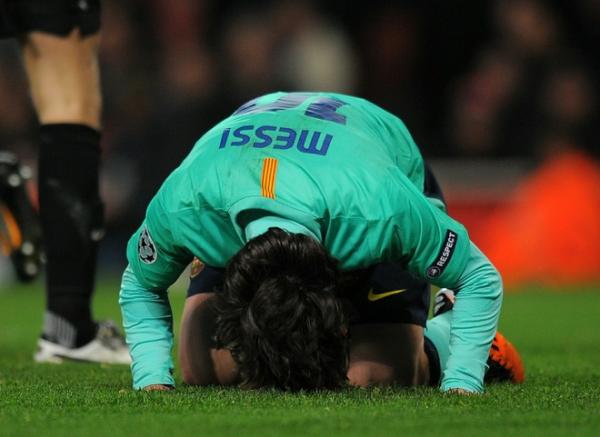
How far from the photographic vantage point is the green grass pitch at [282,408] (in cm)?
292

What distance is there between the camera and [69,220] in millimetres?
4777

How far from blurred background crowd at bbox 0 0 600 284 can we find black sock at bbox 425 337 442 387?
5.77 meters

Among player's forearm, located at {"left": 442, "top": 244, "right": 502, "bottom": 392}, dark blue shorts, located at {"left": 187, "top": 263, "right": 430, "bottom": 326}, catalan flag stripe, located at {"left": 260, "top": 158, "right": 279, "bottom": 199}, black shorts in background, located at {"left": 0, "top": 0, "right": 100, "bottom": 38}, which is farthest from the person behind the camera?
black shorts in background, located at {"left": 0, "top": 0, "right": 100, "bottom": 38}

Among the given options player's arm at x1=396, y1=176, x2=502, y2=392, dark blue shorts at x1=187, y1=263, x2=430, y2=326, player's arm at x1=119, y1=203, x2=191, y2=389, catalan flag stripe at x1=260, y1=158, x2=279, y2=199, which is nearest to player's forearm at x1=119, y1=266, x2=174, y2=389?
player's arm at x1=119, y1=203, x2=191, y2=389

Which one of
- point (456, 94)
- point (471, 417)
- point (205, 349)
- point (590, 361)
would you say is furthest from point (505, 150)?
point (471, 417)

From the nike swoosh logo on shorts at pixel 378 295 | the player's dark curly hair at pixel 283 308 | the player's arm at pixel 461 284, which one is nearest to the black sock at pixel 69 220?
the nike swoosh logo on shorts at pixel 378 295

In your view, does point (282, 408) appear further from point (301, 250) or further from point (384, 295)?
point (384, 295)

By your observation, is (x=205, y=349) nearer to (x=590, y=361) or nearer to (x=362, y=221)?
(x=362, y=221)

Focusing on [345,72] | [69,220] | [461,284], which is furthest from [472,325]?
[345,72]

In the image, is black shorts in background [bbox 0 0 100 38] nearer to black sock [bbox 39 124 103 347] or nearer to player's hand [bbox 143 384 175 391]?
black sock [bbox 39 124 103 347]

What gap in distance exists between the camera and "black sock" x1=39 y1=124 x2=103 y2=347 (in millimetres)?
4734

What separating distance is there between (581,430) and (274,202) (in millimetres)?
868

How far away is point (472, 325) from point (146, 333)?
2.72 ft

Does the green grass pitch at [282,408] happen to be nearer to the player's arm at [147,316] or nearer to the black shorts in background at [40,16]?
the player's arm at [147,316]
